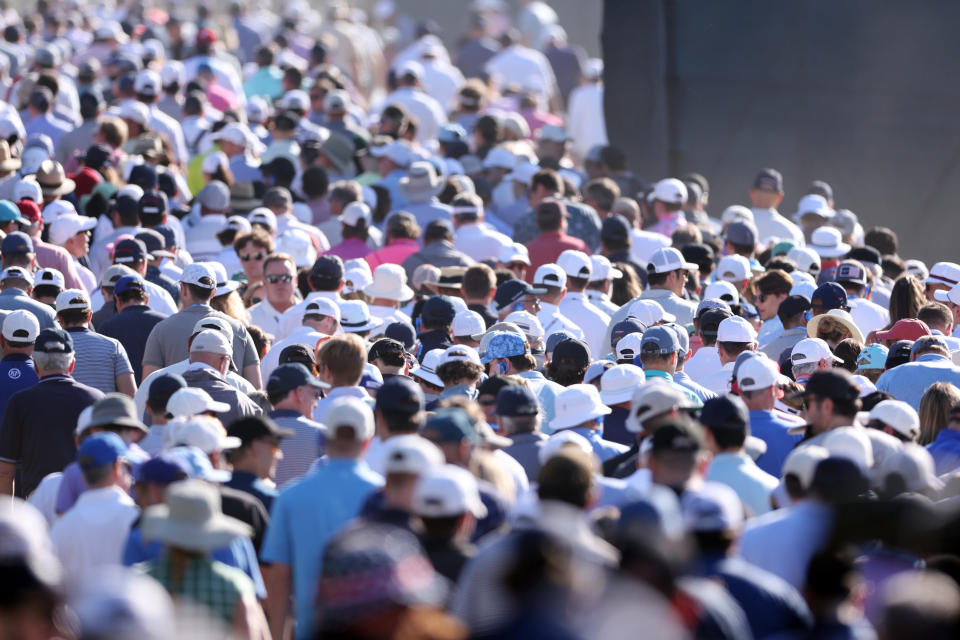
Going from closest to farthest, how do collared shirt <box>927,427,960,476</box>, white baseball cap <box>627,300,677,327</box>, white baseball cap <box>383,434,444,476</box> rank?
white baseball cap <box>383,434,444,476</box> → collared shirt <box>927,427,960,476</box> → white baseball cap <box>627,300,677,327</box>

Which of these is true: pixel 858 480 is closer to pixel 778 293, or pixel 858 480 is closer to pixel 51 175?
pixel 778 293

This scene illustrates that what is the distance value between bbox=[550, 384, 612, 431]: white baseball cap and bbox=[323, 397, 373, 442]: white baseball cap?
1.60 m

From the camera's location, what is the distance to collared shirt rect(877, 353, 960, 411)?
8.64m

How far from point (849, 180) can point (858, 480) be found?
451 inches

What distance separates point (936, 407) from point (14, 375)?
479 cm

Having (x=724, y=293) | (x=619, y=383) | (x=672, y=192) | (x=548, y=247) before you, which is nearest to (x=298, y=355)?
(x=619, y=383)

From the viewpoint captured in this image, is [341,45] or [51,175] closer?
[51,175]

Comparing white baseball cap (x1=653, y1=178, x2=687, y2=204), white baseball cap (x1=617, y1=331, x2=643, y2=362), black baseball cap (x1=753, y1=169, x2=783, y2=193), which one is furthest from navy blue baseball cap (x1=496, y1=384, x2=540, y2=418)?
black baseball cap (x1=753, y1=169, x2=783, y2=193)

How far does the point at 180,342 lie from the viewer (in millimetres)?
9273

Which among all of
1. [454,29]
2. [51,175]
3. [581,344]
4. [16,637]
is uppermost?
[454,29]

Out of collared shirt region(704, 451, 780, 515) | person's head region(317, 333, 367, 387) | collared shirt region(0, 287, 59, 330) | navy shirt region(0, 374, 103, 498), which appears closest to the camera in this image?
collared shirt region(704, 451, 780, 515)

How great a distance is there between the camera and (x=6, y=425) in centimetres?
820

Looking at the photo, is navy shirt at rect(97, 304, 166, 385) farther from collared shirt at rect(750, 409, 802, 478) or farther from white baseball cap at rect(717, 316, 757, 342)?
collared shirt at rect(750, 409, 802, 478)

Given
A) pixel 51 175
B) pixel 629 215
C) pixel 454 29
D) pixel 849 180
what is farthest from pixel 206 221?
pixel 454 29
